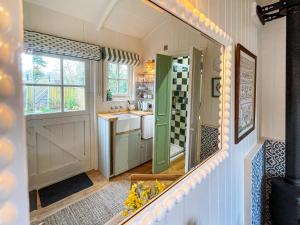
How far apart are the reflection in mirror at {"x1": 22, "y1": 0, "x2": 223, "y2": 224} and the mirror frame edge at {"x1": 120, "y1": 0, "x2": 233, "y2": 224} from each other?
34 millimetres

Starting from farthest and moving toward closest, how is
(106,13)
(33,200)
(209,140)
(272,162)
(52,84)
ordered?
(272,162), (209,140), (106,13), (52,84), (33,200)

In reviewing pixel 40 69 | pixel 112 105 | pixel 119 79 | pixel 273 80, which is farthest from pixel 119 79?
pixel 273 80

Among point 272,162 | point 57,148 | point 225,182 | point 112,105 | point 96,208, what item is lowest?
point 272,162

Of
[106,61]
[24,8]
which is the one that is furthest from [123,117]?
[24,8]

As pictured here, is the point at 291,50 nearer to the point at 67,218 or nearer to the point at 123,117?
the point at 123,117

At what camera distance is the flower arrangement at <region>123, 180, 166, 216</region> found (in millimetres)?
651

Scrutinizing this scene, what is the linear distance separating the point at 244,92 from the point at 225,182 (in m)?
0.68

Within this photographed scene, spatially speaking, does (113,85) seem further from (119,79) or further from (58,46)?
(58,46)

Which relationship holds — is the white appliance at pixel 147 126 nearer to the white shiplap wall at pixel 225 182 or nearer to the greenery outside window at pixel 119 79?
the greenery outside window at pixel 119 79

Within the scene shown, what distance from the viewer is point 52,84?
51cm

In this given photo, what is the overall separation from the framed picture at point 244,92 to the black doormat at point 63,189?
3.39 feet

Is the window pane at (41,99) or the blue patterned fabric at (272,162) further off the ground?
the window pane at (41,99)

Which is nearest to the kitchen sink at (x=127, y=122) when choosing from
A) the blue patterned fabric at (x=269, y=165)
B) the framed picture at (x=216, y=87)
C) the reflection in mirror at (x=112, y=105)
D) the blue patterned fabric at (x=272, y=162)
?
the reflection in mirror at (x=112, y=105)

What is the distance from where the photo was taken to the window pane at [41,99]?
39 centimetres
